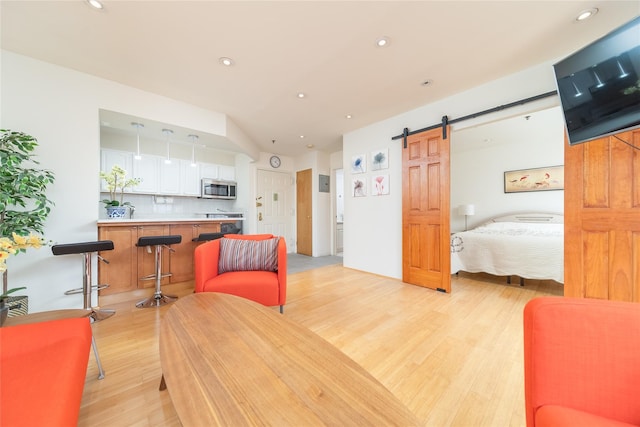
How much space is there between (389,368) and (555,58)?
3237 millimetres

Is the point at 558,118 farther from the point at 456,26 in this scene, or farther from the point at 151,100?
the point at 151,100

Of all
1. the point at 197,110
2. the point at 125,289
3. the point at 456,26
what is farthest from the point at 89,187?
the point at 456,26

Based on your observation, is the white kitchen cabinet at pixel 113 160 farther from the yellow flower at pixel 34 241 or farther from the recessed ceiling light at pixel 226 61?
the yellow flower at pixel 34 241

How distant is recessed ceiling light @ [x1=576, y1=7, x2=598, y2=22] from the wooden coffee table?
292cm

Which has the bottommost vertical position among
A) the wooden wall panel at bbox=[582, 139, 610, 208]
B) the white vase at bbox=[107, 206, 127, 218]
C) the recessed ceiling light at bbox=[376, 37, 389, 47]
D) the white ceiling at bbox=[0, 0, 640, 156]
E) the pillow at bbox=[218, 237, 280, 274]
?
the pillow at bbox=[218, 237, 280, 274]

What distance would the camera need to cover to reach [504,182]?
17.0 feet

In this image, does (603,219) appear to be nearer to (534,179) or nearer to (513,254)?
(513,254)

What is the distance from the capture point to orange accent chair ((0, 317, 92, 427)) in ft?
2.18

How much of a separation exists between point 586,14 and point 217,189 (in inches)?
212

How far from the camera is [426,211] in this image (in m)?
3.14

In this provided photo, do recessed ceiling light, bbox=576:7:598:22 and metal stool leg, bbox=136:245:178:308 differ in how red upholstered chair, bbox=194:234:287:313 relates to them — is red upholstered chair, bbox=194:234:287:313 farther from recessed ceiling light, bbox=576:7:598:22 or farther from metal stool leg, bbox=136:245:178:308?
recessed ceiling light, bbox=576:7:598:22

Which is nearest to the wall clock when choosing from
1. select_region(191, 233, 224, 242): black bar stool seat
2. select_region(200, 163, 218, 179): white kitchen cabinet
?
select_region(200, 163, 218, 179): white kitchen cabinet

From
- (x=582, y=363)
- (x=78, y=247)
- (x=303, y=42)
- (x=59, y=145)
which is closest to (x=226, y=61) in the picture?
(x=303, y=42)

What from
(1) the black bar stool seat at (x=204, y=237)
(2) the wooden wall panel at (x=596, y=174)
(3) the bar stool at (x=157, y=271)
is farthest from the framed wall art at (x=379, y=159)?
(3) the bar stool at (x=157, y=271)
